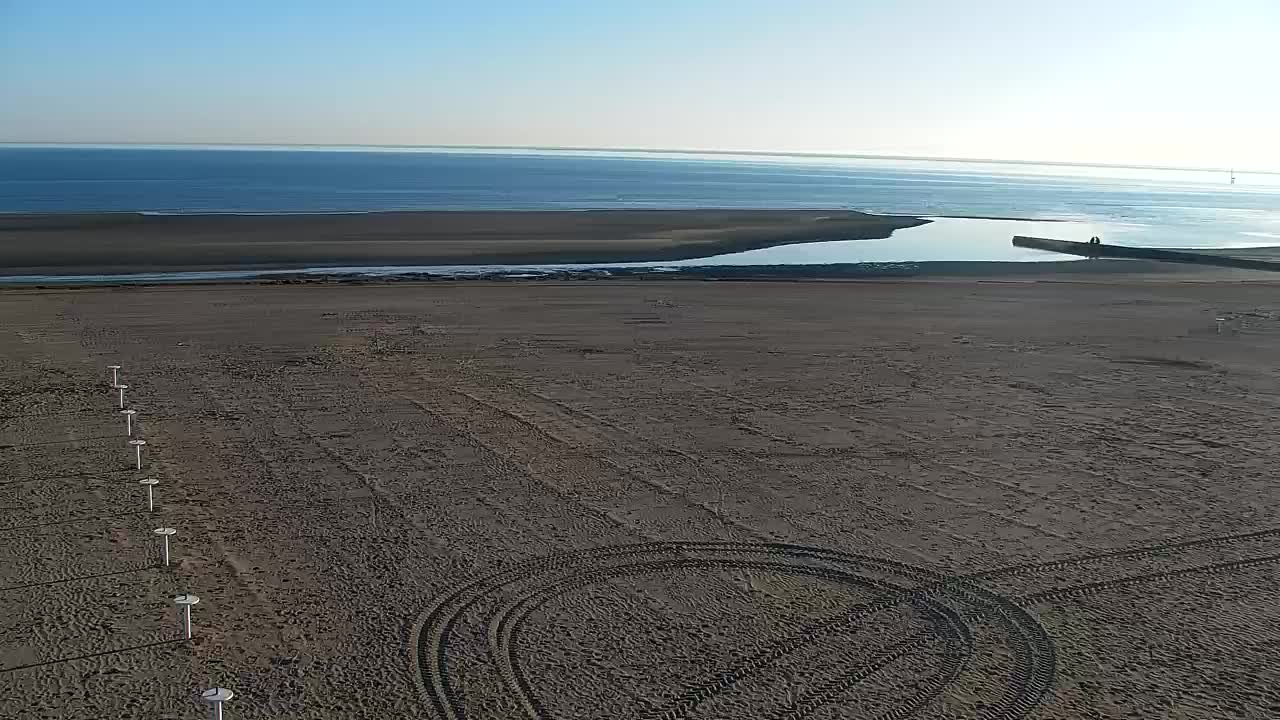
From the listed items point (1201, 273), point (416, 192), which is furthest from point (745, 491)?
point (416, 192)

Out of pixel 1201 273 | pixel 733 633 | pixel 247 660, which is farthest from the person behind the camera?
pixel 1201 273

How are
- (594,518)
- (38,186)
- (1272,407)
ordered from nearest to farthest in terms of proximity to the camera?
1. (594,518)
2. (1272,407)
3. (38,186)

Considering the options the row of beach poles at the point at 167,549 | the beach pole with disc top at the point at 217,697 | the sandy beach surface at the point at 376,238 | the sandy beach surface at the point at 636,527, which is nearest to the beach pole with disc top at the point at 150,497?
the row of beach poles at the point at 167,549

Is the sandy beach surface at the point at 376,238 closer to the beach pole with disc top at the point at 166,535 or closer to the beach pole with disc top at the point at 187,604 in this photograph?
the beach pole with disc top at the point at 166,535

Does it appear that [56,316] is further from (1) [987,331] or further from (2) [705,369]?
(1) [987,331]

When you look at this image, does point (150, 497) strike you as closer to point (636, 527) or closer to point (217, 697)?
point (636, 527)

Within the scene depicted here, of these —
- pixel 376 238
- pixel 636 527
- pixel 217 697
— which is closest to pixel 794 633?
pixel 636 527
